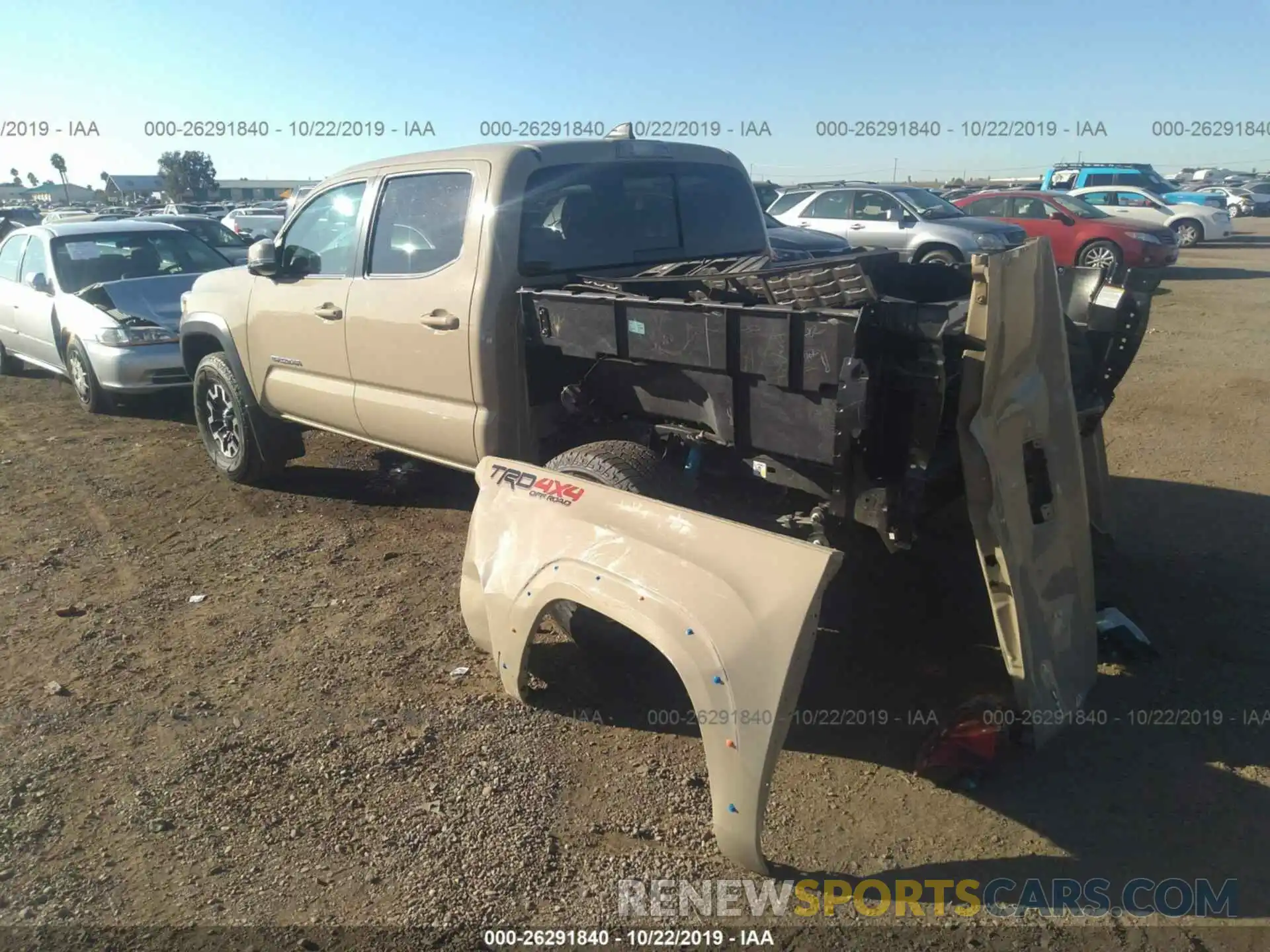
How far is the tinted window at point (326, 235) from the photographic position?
4.98 metres

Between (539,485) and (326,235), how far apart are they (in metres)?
2.67

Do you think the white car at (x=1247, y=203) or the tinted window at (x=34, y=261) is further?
the white car at (x=1247, y=203)

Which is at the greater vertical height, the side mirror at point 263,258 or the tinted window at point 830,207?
the side mirror at point 263,258

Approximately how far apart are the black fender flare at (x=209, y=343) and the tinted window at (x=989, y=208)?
47.9ft

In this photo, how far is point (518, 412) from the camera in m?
4.30

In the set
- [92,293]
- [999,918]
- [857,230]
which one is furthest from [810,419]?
[857,230]

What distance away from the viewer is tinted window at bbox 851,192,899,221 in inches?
590

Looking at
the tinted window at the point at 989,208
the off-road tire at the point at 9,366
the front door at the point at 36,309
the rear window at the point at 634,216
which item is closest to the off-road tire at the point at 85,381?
the front door at the point at 36,309

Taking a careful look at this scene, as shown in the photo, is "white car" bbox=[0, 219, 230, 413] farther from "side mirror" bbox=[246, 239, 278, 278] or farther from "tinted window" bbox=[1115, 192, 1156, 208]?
"tinted window" bbox=[1115, 192, 1156, 208]

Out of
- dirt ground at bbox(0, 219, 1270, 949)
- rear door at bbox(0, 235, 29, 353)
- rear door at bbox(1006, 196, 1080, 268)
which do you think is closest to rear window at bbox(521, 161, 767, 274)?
dirt ground at bbox(0, 219, 1270, 949)

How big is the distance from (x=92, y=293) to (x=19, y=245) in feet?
6.84

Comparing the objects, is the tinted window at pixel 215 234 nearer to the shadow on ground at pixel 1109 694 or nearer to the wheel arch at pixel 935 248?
the wheel arch at pixel 935 248

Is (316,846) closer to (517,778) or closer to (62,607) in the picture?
(517,778)

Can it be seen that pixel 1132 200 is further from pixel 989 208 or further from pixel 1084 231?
pixel 1084 231
